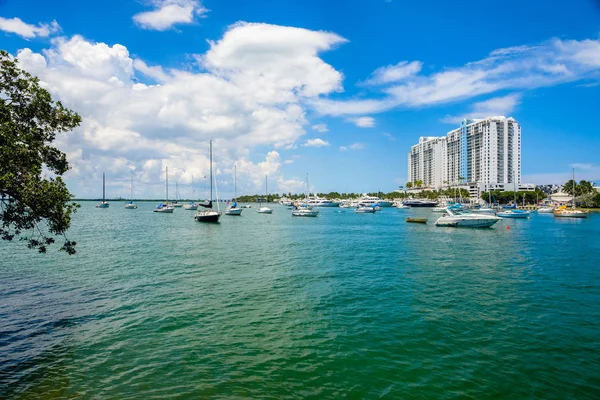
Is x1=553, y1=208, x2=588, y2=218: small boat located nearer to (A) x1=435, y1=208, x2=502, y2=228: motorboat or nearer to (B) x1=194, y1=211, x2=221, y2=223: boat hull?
(A) x1=435, y1=208, x2=502, y2=228: motorboat

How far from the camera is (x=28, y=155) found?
13859 millimetres

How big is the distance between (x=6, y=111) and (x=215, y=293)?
632 inches

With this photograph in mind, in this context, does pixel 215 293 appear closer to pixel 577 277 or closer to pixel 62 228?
pixel 62 228

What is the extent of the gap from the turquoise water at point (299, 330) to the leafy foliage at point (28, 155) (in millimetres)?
6097

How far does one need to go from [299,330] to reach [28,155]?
1478 centimetres

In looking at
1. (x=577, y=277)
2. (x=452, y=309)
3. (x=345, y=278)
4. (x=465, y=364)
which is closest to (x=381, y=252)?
(x=345, y=278)

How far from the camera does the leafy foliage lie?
1327 centimetres

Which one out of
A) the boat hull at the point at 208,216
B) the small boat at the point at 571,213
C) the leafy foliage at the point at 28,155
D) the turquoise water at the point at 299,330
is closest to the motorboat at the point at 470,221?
the turquoise water at the point at 299,330

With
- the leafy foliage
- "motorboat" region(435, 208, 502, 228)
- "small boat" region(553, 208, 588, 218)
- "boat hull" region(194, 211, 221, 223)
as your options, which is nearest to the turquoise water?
the leafy foliage

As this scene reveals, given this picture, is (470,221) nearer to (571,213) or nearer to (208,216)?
(208,216)

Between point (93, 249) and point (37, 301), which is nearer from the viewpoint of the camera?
point (37, 301)

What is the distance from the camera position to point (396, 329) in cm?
1772

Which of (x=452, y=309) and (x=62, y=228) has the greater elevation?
(x=62, y=228)

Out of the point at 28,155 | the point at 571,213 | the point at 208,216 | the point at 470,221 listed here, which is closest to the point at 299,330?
the point at 28,155
